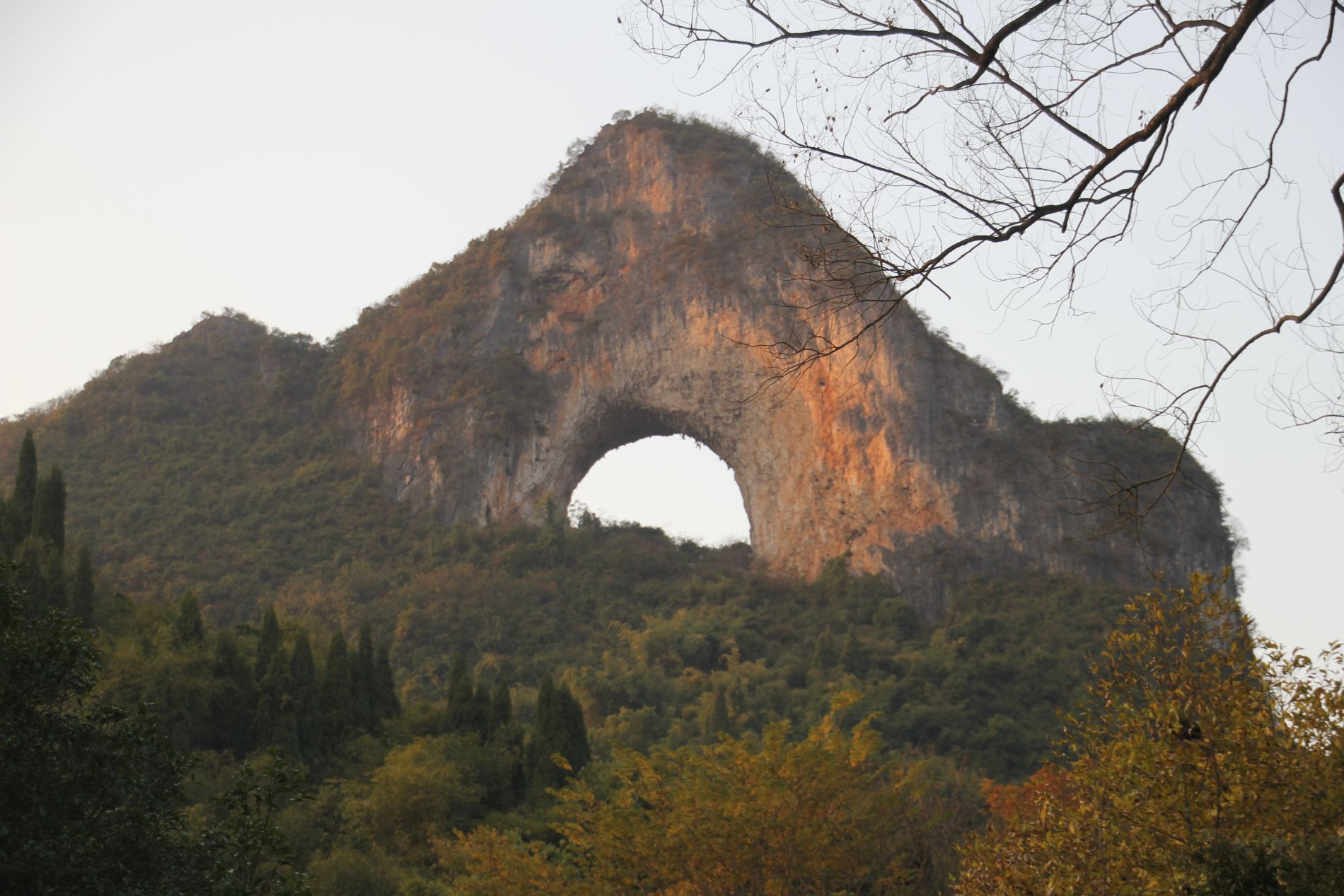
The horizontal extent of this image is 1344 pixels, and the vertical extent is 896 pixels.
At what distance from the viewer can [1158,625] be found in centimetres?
1002

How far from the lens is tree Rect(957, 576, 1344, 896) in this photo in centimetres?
902

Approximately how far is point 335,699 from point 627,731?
28.8 feet

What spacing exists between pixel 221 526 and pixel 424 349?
10262 millimetres

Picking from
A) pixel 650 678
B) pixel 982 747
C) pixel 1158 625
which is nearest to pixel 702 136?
pixel 650 678

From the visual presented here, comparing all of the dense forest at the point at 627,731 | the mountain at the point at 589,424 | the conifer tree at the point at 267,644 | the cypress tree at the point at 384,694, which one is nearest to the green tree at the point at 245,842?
the dense forest at the point at 627,731

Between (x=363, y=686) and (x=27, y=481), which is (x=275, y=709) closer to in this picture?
(x=363, y=686)

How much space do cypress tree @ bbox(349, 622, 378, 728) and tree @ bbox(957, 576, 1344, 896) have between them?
60.9ft

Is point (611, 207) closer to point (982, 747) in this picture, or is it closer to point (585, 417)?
point (585, 417)

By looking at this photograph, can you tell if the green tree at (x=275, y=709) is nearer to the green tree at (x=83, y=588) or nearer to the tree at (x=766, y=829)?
the green tree at (x=83, y=588)

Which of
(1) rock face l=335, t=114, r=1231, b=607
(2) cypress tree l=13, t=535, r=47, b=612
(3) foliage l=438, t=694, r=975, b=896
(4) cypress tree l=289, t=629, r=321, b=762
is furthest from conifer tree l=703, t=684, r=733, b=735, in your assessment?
(3) foliage l=438, t=694, r=975, b=896

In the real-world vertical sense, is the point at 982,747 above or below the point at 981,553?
below

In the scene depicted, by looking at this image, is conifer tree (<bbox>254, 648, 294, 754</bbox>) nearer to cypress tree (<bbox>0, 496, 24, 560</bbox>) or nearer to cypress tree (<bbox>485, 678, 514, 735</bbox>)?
cypress tree (<bbox>485, 678, 514, 735</bbox>)

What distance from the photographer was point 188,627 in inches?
1046

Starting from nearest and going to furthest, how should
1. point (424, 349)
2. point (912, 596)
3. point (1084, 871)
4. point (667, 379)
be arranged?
1. point (1084, 871)
2. point (912, 596)
3. point (667, 379)
4. point (424, 349)
